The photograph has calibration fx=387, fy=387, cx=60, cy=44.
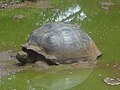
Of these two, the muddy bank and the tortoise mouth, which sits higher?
the tortoise mouth

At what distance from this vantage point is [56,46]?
761cm

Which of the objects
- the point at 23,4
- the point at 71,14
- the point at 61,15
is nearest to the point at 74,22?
the point at 61,15

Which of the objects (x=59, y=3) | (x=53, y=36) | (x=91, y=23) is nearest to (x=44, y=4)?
(x=59, y=3)

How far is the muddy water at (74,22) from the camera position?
273 inches

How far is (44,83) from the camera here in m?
6.96

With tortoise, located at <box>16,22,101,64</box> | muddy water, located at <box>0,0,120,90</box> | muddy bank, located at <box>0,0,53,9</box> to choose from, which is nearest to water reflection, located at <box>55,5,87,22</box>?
muddy water, located at <box>0,0,120,90</box>

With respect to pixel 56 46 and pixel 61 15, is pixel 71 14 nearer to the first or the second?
pixel 61 15

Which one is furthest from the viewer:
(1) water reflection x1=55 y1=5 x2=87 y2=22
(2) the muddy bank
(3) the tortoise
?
(2) the muddy bank

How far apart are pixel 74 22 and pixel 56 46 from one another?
4438 millimetres

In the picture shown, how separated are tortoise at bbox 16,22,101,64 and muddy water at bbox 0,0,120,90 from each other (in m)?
0.27

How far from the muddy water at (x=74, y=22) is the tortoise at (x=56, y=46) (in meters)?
0.27

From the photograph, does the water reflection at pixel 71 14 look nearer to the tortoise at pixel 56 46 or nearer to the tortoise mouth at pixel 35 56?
the tortoise at pixel 56 46

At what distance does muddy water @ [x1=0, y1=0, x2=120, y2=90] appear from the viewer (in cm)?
693

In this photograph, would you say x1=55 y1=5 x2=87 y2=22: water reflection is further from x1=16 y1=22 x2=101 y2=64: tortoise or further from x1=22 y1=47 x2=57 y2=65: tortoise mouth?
x1=22 y1=47 x2=57 y2=65: tortoise mouth
